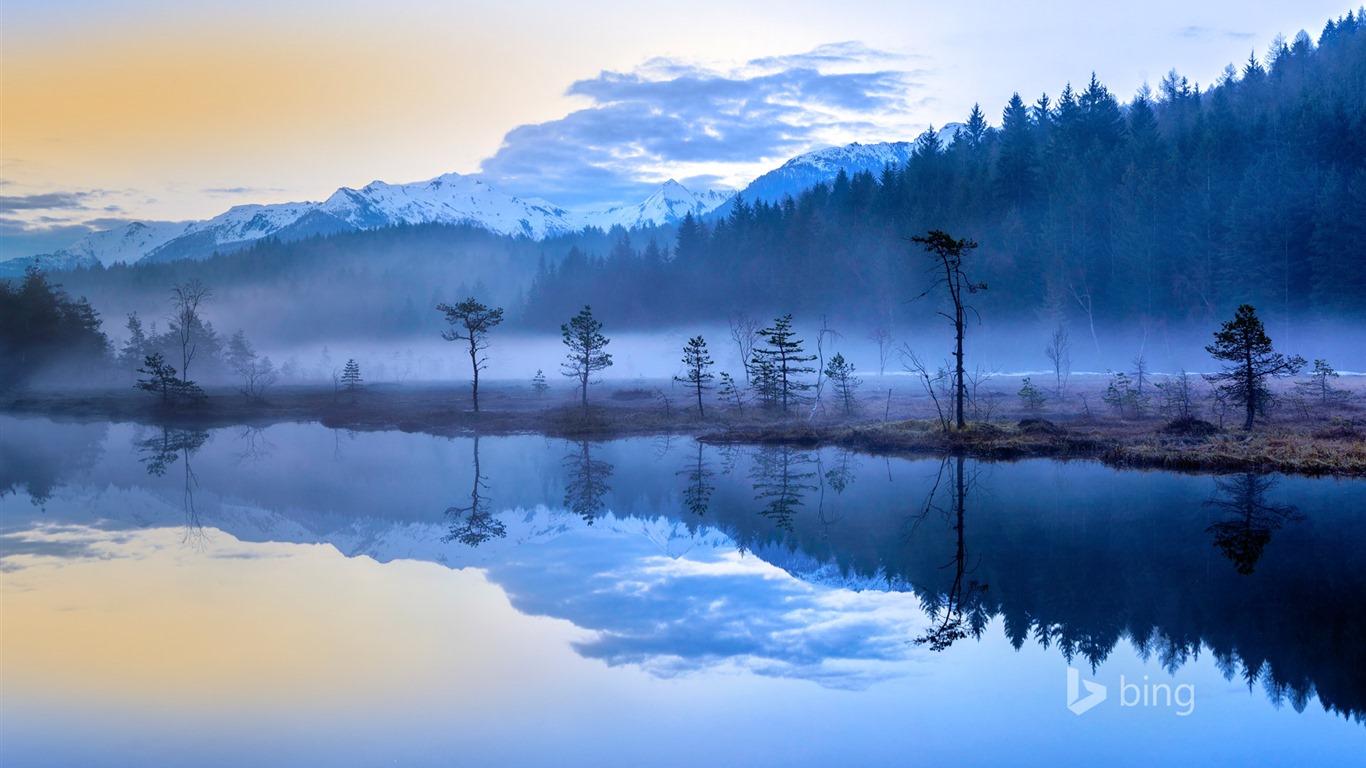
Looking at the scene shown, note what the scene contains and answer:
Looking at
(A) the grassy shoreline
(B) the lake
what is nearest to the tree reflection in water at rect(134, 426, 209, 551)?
(B) the lake

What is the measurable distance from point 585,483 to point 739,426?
17120 millimetres

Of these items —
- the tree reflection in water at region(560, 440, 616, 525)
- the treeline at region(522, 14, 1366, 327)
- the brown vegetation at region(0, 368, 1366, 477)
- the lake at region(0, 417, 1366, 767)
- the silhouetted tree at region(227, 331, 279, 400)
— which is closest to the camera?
the lake at region(0, 417, 1366, 767)

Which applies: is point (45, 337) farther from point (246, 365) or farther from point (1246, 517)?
point (1246, 517)

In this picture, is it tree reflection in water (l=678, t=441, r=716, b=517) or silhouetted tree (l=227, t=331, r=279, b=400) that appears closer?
tree reflection in water (l=678, t=441, r=716, b=517)

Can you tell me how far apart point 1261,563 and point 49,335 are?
124m

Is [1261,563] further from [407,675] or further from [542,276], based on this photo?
[542,276]

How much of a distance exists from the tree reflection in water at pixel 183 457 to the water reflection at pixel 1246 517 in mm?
26472

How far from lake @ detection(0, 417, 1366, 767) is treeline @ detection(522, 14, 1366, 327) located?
5818 cm

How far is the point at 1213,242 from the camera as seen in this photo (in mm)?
77875

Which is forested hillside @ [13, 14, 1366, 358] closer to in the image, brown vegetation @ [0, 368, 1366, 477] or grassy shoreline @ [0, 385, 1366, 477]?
brown vegetation @ [0, 368, 1366, 477]

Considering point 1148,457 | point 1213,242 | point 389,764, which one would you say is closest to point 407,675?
point 389,764

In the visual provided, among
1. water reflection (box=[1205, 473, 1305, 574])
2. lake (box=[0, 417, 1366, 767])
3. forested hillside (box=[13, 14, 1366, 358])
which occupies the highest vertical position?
forested hillside (box=[13, 14, 1366, 358])

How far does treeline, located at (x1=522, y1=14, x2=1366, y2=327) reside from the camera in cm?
7362

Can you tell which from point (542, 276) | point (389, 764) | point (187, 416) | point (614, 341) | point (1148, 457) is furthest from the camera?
point (542, 276)
